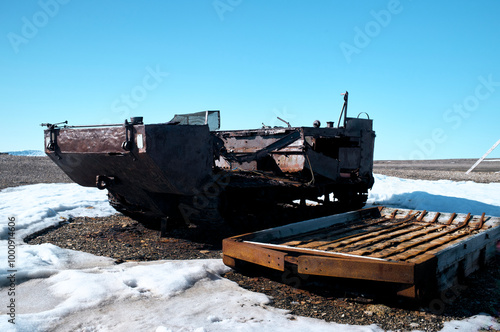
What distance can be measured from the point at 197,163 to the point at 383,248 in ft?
8.79

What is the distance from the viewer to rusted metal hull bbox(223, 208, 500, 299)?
12.1ft

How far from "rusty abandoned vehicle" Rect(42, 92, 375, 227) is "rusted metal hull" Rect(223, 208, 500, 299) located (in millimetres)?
1293

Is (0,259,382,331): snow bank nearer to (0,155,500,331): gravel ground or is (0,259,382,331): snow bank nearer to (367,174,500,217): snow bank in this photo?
(0,155,500,331): gravel ground

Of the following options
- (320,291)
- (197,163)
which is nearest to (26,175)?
(197,163)

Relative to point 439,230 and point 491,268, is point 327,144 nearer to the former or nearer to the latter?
point 439,230

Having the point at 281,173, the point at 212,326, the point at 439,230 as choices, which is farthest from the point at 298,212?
the point at 212,326

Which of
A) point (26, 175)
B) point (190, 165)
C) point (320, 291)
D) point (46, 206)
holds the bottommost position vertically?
point (320, 291)

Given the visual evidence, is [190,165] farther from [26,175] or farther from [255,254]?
[26,175]

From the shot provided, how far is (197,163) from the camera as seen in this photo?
577 cm

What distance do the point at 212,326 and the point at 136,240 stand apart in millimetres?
3752

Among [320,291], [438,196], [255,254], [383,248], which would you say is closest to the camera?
[320,291]

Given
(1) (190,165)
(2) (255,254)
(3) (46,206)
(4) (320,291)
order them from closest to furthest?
(4) (320,291) < (2) (255,254) < (1) (190,165) < (3) (46,206)

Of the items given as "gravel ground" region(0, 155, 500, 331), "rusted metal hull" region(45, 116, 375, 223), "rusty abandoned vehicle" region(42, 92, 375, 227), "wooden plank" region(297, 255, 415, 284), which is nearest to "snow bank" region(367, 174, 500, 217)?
"rusty abandoned vehicle" region(42, 92, 375, 227)

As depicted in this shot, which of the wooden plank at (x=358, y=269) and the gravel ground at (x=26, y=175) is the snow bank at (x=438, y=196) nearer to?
the wooden plank at (x=358, y=269)
